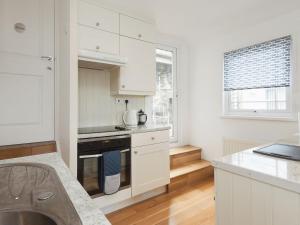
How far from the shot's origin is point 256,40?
267cm

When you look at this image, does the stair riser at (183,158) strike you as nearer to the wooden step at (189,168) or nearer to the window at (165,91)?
the wooden step at (189,168)

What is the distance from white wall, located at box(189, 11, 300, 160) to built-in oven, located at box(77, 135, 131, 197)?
70.4 inches

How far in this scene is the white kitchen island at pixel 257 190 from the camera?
0.86m

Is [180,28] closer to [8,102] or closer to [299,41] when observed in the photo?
[299,41]

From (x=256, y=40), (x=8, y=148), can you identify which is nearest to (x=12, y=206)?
(x=8, y=148)

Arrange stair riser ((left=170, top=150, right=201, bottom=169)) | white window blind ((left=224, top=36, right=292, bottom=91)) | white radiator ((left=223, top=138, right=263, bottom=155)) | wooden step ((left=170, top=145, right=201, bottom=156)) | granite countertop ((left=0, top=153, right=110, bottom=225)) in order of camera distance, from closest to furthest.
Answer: granite countertop ((left=0, top=153, right=110, bottom=225))
white window blind ((left=224, top=36, right=292, bottom=91))
white radiator ((left=223, top=138, right=263, bottom=155))
stair riser ((left=170, top=150, right=201, bottom=169))
wooden step ((left=170, top=145, right=201, bottom=156))

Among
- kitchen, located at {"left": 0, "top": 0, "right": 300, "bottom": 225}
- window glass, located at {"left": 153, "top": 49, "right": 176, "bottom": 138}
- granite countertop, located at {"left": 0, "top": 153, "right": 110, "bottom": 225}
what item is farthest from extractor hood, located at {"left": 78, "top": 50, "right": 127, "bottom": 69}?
window glass, located at {"left": 153, "top": 49, "right": 176, "bottom": 138}

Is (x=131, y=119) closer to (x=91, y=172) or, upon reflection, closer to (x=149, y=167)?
(x=149, y=167)

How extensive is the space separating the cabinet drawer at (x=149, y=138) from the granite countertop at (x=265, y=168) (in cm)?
117

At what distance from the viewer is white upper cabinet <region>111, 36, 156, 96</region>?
2.31 m

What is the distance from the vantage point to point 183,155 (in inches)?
126

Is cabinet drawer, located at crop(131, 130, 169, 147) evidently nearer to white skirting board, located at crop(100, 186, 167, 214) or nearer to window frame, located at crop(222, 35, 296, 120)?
white skirting board, located at crop(100, 186, 167, 214)

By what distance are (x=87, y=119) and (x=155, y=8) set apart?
63.9 inches

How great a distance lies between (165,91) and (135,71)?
1.09m
